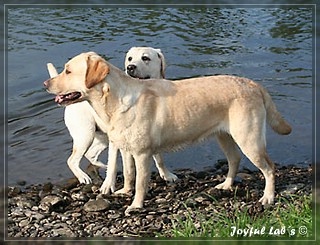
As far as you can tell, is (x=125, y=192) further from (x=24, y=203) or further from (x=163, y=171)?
(x=24, y=203)

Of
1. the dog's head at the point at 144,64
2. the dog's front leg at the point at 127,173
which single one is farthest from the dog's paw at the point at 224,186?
the dog's head at the point at 144,64

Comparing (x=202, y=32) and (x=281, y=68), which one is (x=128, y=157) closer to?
(x=281, y=68)

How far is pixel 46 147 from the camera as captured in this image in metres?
Answer: 8.87

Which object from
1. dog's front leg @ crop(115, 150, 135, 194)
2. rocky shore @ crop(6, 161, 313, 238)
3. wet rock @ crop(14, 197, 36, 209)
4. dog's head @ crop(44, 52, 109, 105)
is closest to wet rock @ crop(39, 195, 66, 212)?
rocky shore @ crop(6, 161, 313, 238)

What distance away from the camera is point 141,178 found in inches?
267

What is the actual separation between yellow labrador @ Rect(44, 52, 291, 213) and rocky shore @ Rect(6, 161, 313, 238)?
0.26 meters

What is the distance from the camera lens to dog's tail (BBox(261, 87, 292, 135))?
6926 mm

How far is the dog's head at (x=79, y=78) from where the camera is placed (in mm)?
6383

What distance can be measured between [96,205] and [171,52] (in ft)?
20.9

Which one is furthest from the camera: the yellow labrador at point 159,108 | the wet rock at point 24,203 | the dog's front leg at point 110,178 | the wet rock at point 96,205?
the dog's front leg at point 110,178

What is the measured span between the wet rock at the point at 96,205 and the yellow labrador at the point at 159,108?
25 cm

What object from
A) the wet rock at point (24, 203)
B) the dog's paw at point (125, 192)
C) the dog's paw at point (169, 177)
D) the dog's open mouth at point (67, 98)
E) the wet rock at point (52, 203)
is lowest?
the wet rock at point (24, 203)

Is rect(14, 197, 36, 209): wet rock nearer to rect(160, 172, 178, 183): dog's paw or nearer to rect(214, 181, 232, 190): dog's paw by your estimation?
rect(160, 172, 178, 183): dog's paw

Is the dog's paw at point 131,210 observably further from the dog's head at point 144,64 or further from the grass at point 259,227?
the dog's head at point 144,64
